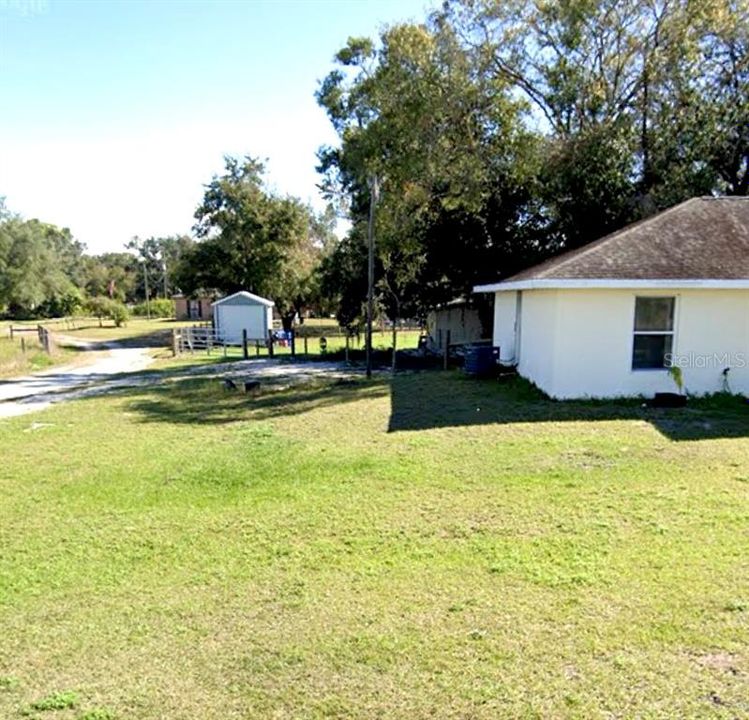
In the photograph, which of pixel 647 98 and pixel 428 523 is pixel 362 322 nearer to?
pixel 647 98

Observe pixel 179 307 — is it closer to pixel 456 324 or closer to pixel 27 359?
pixel 27 359

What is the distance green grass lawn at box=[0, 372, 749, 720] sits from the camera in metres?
2.96

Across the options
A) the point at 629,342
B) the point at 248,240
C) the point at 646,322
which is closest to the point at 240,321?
the point at 248,240

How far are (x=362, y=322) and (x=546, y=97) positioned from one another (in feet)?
36.5

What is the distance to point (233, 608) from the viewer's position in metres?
3.88

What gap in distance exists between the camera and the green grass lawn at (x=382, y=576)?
9.71 ft

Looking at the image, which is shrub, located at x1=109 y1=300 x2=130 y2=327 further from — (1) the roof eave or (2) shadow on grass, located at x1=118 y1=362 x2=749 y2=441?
(1) the roof eave

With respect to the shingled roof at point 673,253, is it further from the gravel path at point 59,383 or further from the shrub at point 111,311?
the shrub at point 111,311

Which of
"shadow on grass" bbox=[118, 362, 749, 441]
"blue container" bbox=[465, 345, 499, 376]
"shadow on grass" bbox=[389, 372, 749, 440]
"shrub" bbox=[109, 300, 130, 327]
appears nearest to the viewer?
"shadow on grass" bbox=[389, 372, 749, 440]

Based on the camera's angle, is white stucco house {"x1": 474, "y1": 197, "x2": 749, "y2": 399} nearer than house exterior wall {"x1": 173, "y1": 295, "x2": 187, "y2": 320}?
Yes

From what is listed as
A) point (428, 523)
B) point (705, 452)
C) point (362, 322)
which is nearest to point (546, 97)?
point (362, 322)

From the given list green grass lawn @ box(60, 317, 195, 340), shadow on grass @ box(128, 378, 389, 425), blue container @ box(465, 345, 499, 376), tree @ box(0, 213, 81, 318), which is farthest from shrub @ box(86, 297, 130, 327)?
blue container @ box(465, 345, 499, 376)

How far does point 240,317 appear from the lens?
2958 centimetres

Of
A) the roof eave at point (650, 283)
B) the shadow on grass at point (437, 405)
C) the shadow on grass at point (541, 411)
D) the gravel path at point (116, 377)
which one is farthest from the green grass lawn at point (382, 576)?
the gravel path at point (116, 377)
